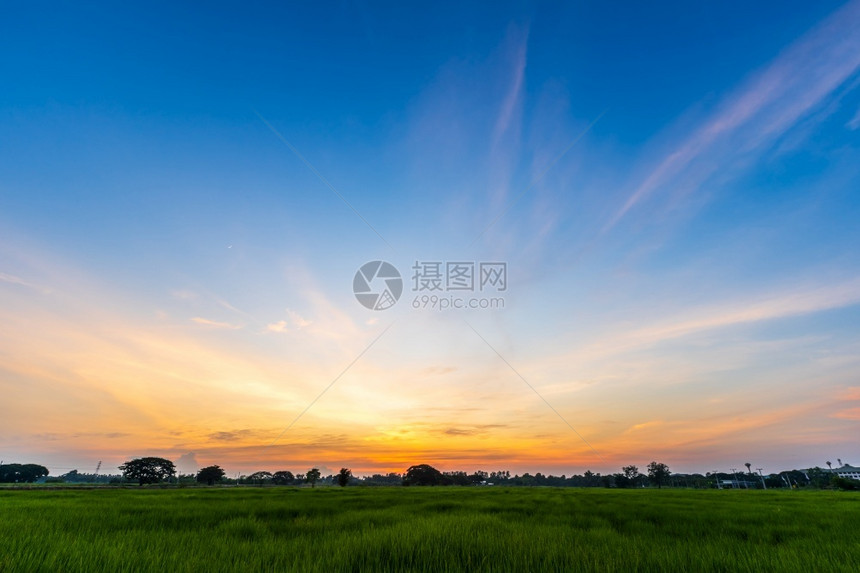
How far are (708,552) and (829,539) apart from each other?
4.29m

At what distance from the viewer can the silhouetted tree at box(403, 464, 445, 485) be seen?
114062 mm

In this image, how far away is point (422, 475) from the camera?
11400cm

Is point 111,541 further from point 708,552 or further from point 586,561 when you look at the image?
point 708,552

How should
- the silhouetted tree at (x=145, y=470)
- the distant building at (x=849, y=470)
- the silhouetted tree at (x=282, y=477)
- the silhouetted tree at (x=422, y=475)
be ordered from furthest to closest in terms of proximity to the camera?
1. the distant building at (x=849, y=470)
2. the silhouetted tree at (x=282, y=477)
3. the silhouetted tree at (x=422, y=475)
4. the silhouetted tree at (x=145, y=470)

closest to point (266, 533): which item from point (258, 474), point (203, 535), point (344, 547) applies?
point (203, 535)

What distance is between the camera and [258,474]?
370 ft

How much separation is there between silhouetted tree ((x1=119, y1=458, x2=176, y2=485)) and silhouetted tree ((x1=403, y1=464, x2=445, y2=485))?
6514 cm

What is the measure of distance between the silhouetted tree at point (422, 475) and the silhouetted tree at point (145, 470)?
65.1 metres

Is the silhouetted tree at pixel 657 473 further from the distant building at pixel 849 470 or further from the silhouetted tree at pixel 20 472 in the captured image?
the silhouetted tree at pixel 20 472

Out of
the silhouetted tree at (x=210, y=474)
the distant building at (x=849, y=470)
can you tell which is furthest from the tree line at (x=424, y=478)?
the distant building at (x=849, y=470)

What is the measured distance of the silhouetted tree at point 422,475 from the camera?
114m

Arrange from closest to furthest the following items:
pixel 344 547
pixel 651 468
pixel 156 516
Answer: pixel 344 547 < pixel 156 516 < pixel 651 468

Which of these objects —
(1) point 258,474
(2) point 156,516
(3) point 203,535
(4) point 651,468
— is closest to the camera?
(3) point 203,535

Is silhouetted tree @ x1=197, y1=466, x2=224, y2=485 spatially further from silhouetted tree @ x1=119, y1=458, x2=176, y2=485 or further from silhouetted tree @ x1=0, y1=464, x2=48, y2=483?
silhouetted tree @ x1=0, y1=464, x2=48, y2=483
